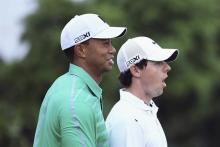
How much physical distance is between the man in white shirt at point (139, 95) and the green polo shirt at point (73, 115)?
0.39 metres

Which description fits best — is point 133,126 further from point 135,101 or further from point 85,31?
point 85,31

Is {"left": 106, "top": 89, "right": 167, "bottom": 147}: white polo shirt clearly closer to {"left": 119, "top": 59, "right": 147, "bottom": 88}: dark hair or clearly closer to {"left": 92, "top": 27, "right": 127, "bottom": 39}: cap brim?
{"left": 119, "top": 59, "right": 147, "bottom": 88}: dark hair

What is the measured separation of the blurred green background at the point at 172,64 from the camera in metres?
23.8

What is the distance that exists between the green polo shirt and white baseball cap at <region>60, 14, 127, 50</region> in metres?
0.15

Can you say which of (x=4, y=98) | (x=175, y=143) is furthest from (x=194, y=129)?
(x=4, y=98)

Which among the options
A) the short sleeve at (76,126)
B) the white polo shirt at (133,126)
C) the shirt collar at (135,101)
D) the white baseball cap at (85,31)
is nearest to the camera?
the short sleeve at (76,126)

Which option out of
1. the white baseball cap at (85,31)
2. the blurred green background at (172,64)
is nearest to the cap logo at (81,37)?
the white baseball cap at (85,31)

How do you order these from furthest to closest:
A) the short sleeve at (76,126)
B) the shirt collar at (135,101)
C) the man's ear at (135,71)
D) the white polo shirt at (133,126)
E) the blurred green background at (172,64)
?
the blurred green background at (172,64), the man's ear at (135,71), the shirt collar at (135,101), the white polo shirt at (133,126), the short sleeve at (76,126)

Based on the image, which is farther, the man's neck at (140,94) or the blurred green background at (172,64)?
the blurred green background at (172,64)

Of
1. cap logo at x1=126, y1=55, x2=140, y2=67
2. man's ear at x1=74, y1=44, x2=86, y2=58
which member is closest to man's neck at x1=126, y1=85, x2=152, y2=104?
cap logo at x1=126, y1=55, x2=140, y2=67

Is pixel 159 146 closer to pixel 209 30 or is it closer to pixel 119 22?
pixel 119 22

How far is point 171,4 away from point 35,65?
403 centimetres

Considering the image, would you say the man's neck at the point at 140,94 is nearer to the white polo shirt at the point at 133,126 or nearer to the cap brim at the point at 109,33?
the white polo shirt at the point at 133,126

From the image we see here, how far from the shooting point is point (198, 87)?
2620 centimetres
